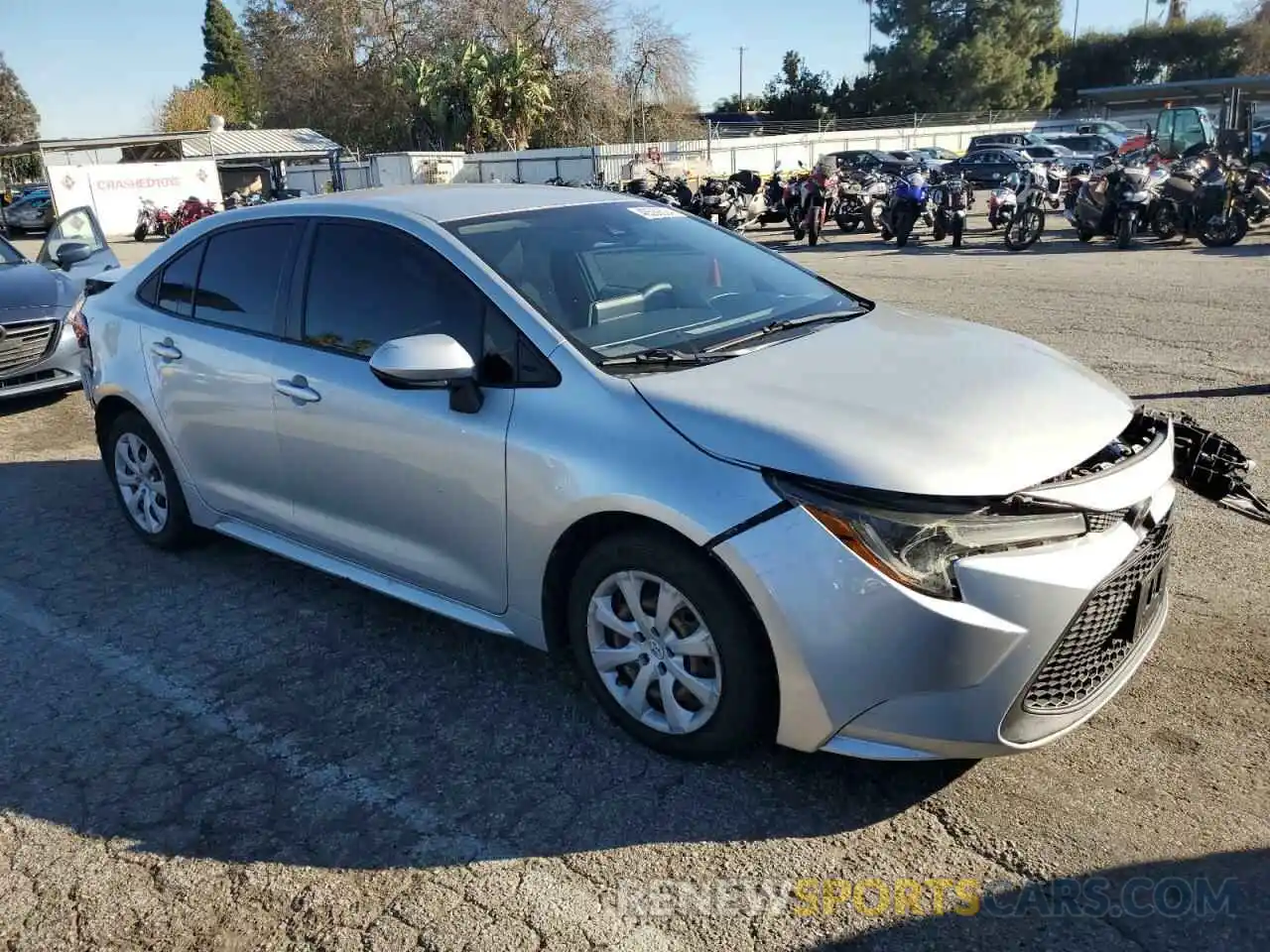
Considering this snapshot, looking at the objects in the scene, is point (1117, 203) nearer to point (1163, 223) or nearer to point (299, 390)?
point (1163, 223)

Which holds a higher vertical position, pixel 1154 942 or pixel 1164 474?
pixel 1164 474

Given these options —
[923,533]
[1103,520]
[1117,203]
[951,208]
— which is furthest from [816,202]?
[923,533]

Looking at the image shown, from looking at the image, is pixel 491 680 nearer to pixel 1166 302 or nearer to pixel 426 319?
pixel 426 319

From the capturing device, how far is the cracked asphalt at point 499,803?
8.62 ft

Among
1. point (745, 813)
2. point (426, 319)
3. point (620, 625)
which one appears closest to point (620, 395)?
point (620, 625)

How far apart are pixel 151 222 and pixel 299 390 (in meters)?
28.7

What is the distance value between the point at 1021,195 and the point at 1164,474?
50.3 ft

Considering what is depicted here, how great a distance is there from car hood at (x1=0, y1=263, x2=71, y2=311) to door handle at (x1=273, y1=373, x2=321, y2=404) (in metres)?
5.22

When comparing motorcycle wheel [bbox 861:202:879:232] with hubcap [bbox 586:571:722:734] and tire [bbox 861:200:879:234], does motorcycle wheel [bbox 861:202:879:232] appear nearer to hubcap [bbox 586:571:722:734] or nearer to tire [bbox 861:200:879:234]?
tire [bbox 861:200:879:234]

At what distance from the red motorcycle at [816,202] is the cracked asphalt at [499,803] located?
1606cm

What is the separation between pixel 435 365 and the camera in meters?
3.31

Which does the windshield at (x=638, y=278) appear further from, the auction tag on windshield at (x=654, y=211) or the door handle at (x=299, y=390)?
the door handle at (x=299, y=390)

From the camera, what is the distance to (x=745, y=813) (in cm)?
298

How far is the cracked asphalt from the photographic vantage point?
2627 millimetres
